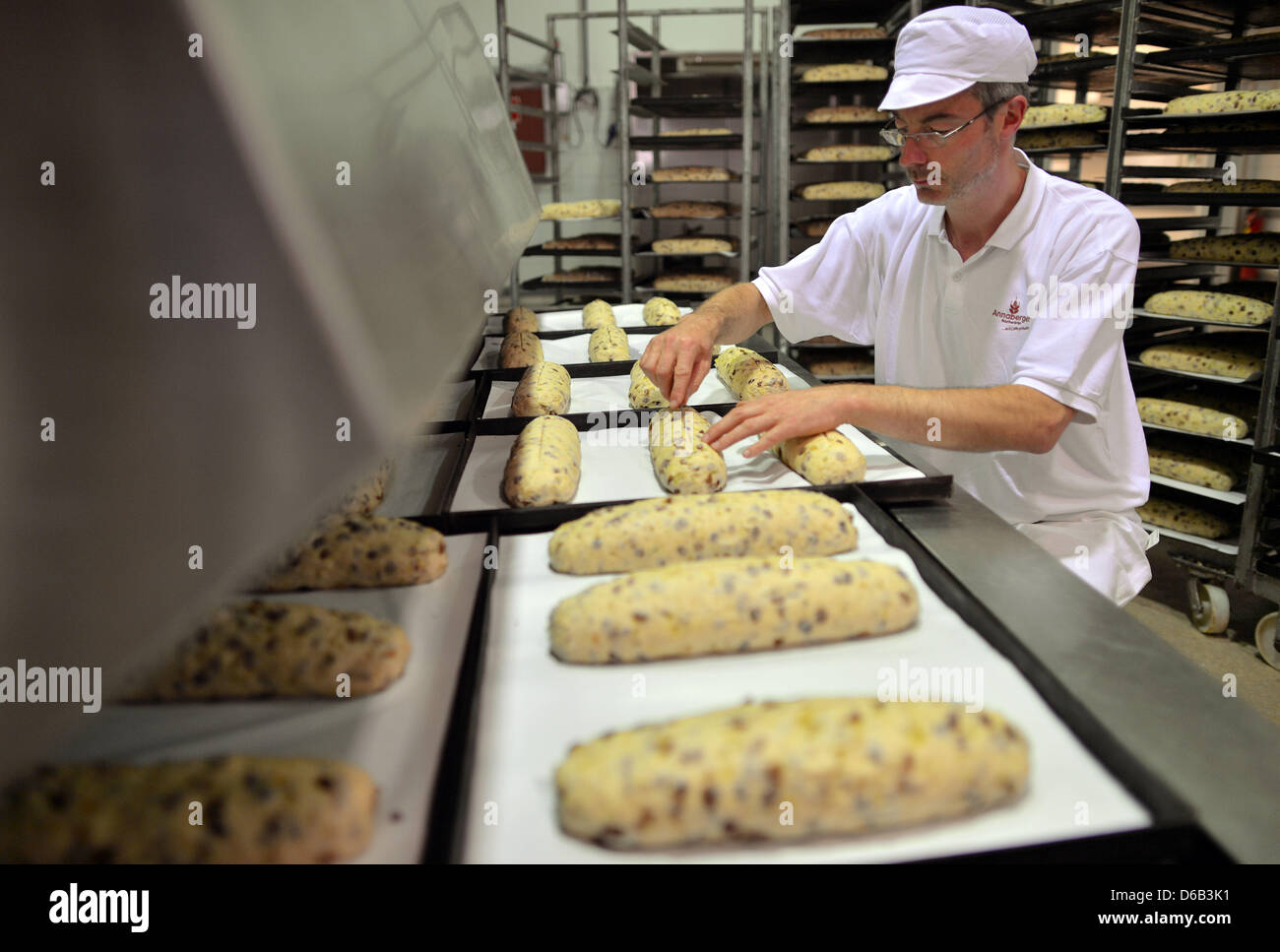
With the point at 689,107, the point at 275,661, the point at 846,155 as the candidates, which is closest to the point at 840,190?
the point at 846,155

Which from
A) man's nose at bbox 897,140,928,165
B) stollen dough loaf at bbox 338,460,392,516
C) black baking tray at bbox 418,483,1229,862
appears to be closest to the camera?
black baking tray at bbox 418,483,1229,862

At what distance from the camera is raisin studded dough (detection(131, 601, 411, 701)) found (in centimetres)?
99

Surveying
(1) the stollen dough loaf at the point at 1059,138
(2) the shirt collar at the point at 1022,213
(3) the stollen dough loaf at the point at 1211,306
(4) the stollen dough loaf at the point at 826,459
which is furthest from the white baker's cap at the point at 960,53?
(1) the stollen dough loaf at the point at 1059,138

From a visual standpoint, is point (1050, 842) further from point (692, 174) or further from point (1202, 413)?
point (692, 174)

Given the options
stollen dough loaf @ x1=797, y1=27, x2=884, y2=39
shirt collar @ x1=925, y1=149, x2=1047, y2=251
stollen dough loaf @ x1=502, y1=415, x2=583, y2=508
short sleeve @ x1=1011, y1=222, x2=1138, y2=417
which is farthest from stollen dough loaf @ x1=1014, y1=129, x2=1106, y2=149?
stollen dough loaf @ x1=502, y1=415, x2=583, y2=508

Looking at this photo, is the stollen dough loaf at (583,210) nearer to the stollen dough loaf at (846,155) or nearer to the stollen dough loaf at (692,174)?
the stollen dough loaf at (692,174)

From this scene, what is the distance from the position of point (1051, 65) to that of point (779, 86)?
1646 millimetres

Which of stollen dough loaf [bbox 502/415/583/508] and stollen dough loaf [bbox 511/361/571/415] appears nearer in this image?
stollen dough loaf [bbox 502/415/583/508]

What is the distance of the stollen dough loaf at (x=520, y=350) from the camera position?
2518 millimetres

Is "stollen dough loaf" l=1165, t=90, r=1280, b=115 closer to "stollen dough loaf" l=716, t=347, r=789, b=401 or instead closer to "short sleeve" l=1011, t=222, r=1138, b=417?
"short sleeve" l=1011, t=222, r=1138, b=417

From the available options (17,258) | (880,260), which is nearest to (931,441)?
(880,260)

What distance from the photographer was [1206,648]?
334 centimetres

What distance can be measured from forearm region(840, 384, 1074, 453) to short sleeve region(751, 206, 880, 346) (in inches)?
35.7
